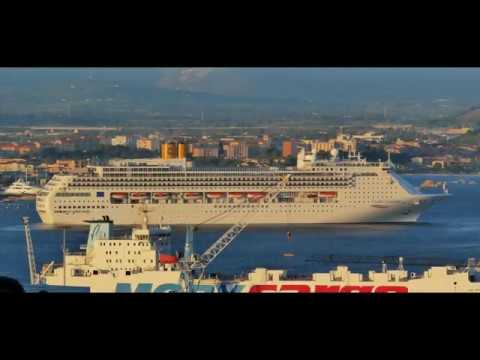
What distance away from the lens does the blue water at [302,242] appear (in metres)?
17.1

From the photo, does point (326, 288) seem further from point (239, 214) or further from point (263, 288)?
point (239, 214)

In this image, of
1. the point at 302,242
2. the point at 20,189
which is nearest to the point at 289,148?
the point at 302,242

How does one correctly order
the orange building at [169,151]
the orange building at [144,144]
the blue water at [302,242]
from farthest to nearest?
the orange building at [144,144]
the orange building at [169,151]
the blue water at [302,242]

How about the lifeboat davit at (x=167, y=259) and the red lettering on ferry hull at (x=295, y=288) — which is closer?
the red lettering on ferry hull at (x=295, y=288)

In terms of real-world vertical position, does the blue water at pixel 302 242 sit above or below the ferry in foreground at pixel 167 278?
below

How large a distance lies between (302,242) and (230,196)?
2.30m

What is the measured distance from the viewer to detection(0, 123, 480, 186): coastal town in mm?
21953

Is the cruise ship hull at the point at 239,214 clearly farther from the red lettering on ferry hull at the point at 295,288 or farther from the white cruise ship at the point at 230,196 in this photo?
the red lettering on ferry hull at the point at 295,288

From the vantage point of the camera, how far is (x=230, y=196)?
20.7 meters

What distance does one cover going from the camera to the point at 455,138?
23.7 m

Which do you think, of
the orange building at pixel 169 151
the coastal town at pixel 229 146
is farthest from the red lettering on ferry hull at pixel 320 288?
the orange building at pixel 169 151

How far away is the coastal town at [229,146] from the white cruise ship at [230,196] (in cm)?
79
